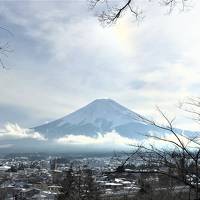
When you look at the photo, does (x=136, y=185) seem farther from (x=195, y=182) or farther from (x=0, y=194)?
(x=0, y=194)

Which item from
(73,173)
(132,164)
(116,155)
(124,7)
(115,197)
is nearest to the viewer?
(132,164)

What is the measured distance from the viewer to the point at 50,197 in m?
40.4

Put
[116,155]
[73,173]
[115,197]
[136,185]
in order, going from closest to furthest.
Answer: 1. [116,155]
2. [136,185]
3. [115,197]
4. [73,173]

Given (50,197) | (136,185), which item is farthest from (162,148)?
(50,197)

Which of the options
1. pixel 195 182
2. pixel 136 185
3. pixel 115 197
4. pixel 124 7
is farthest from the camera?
pixel 115 197

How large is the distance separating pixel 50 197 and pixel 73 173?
1374 centimetres

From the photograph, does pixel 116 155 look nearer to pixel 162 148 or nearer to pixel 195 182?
pixel 162 148

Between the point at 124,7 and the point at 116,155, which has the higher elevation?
the point at 124,7

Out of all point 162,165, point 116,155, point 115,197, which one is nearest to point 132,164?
point 162,165

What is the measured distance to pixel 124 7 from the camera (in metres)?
4.42

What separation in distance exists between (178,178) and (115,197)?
818 inches

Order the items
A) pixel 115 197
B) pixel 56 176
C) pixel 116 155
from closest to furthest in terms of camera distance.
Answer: pixel 116 155 → pixel 115 197 → pixel 56 176

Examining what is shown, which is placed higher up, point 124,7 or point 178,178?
point 124,7

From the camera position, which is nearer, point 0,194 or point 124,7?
point 124,7
